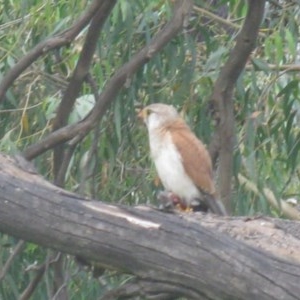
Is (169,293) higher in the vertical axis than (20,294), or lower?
higher

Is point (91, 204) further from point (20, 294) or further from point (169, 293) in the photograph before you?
point (20, 294)

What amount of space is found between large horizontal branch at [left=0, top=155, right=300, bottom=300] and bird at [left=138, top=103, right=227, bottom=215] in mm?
1195

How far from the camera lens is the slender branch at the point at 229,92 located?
13.8 feet

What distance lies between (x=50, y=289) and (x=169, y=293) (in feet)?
4.80

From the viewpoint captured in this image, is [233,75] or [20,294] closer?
[233,75]

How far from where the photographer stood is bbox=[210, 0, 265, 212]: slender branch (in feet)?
13.8

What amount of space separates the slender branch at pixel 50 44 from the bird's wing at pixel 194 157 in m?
0.44

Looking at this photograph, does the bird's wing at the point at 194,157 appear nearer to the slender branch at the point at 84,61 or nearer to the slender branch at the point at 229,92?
the slender branch at the point at 229,92

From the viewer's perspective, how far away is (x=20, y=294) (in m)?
4.68

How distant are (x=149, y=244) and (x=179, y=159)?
4.69ft

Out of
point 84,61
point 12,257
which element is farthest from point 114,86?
point 12,257

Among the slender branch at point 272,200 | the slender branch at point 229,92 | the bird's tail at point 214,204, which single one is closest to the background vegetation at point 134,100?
the slender branch at point 272,200

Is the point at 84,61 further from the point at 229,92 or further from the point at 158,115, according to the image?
the point at 229,92

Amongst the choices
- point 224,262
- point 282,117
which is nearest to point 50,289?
point 282,117
